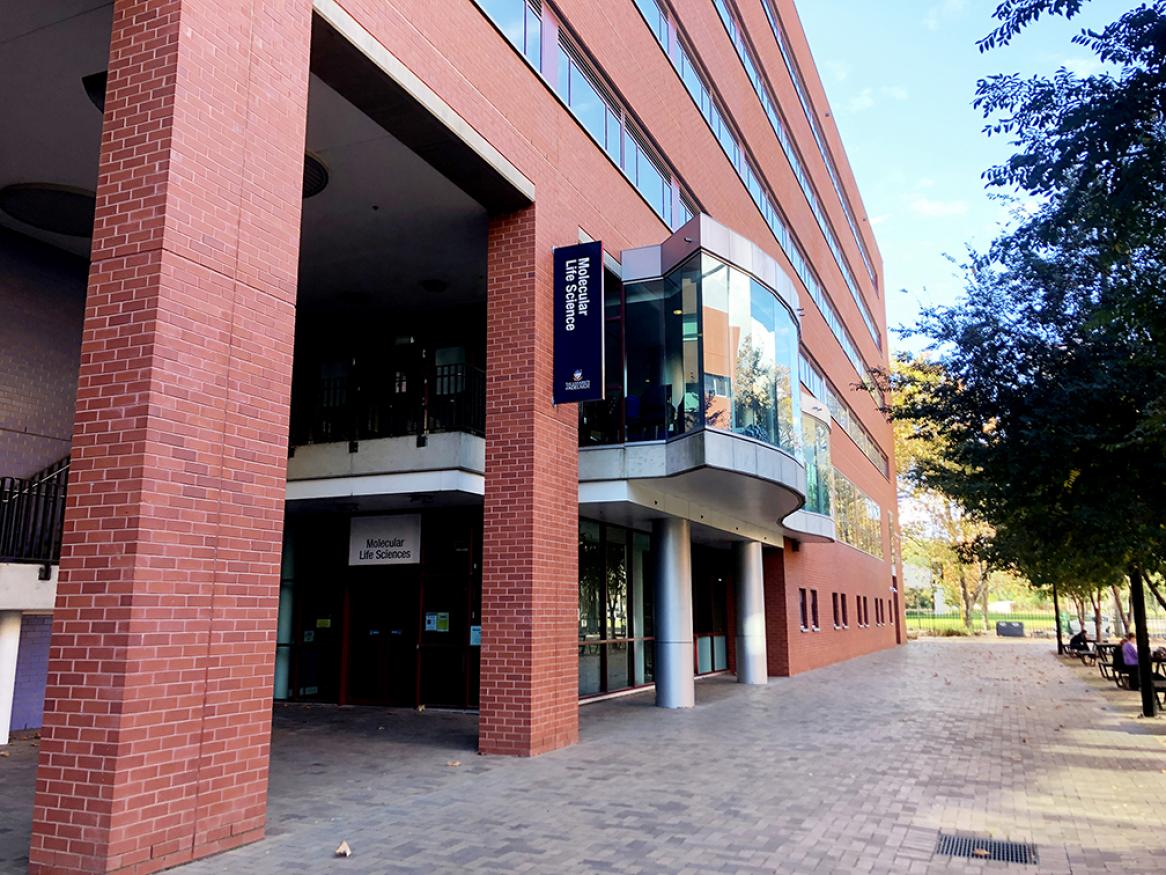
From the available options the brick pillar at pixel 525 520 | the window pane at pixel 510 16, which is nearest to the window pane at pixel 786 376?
the brick pillar at pixel 525 520

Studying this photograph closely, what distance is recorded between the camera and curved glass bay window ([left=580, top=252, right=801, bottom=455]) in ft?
42.8

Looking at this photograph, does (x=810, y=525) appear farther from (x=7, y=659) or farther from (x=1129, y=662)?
(x=7, y=659)

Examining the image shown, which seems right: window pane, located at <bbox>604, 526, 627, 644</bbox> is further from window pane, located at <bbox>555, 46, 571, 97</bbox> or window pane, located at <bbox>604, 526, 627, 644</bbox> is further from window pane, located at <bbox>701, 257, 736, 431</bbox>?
window pane, located at <bbox>555, 46, 571, 97</bbox>

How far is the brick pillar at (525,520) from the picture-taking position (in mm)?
10305

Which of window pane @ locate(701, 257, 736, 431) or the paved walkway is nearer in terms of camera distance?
the paved walkway

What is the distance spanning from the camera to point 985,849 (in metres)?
6.51

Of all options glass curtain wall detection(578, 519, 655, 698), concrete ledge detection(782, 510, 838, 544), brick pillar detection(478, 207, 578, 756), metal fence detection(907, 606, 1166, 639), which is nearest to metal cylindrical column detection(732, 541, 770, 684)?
concrete ledge detection(782, 510, 838, 544)

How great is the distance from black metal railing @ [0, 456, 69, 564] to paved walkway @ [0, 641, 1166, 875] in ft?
7.82

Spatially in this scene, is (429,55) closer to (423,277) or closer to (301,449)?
(423,277)

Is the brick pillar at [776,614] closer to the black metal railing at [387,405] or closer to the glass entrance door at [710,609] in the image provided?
the glass entrance door at [710,609]

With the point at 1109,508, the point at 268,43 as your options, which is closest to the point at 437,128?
the point at 268,43

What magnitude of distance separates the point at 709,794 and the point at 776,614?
628 inches

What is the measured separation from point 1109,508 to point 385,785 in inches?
417

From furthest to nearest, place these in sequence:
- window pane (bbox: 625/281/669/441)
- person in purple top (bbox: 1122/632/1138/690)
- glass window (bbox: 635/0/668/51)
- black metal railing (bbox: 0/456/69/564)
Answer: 1. person in purple top (bbox: 1122/632/1138/690)
2. glass window (bbox: 635/0/668/51)
3. window pane (bbox: 625/281/669/441)
4. black metal railing (bbox: 0/456/69/564)
